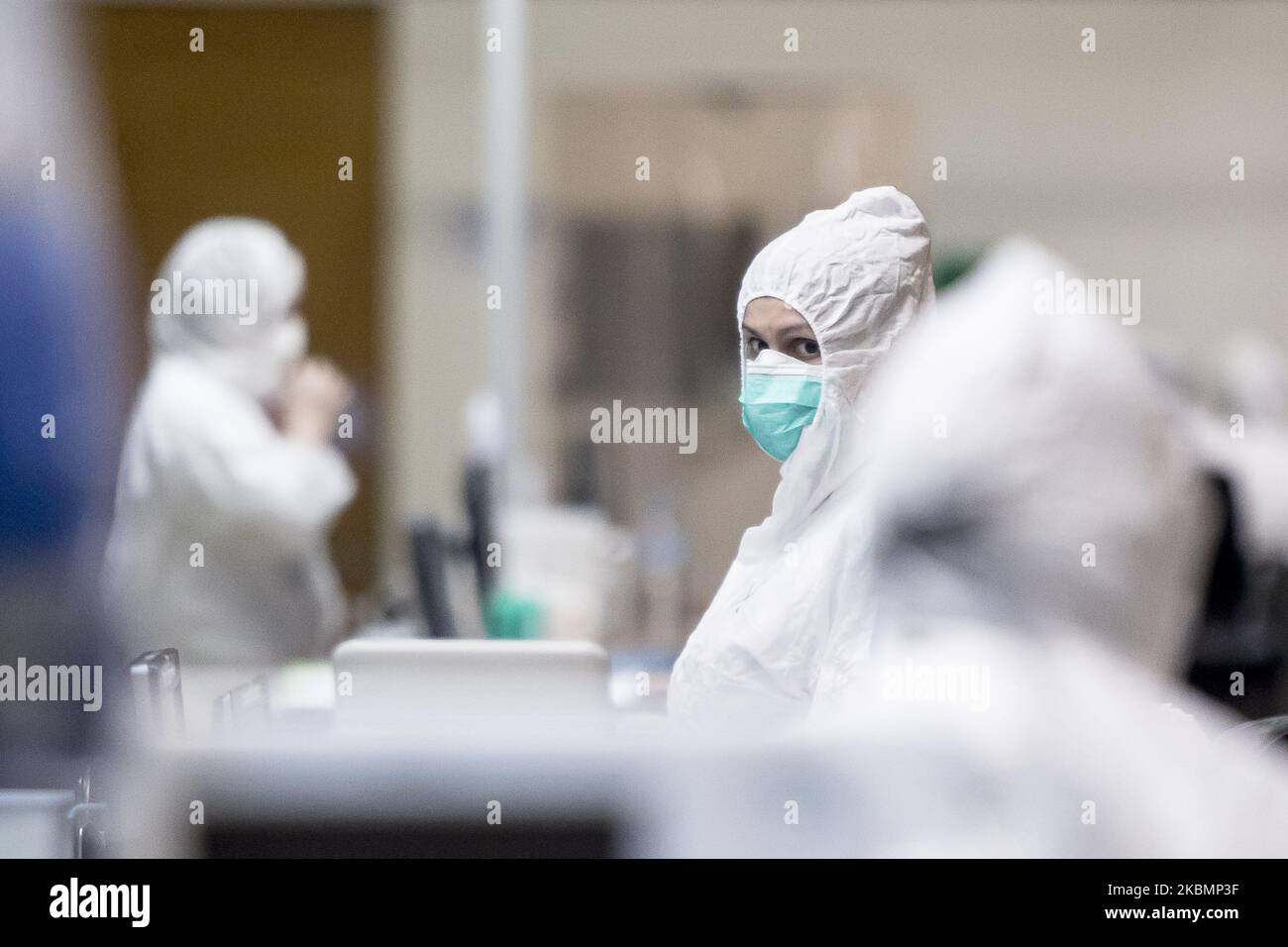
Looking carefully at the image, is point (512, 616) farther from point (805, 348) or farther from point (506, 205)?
point (805, 348)

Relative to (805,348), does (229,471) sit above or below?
below

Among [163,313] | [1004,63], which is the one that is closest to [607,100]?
[1004,63]

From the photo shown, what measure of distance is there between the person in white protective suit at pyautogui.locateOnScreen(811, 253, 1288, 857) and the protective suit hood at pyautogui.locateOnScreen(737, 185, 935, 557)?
1.29ft

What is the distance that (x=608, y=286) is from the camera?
402 centimetres

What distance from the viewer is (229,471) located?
1.88 metres

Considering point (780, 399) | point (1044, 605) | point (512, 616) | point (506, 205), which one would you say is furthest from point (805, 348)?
point (506, 205)

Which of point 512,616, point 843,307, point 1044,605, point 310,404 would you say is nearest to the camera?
point 1044,605

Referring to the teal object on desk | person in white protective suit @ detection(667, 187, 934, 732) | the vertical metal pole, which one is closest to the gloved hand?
the vertical metal pole

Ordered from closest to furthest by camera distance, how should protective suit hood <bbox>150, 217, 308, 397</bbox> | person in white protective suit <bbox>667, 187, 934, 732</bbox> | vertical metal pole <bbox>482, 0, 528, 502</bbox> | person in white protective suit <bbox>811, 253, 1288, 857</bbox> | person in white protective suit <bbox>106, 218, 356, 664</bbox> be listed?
person in white protective suit <bbox>811, 253, 1288, 857</bbox> → person in white protective suit <bbox>667, 187, 934, 732</bbox> → person in white protective suit <bbox>106, 218, 356, 664</bbox> → protective suit hood <bbox>150, 217, 308, 397</bbox> → vertical metal pole <bbox>482, 0, 528, 502</bbox>

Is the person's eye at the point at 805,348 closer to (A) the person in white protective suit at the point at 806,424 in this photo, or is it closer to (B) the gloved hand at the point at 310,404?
(A) the person in white protective suit at the point at 806,424

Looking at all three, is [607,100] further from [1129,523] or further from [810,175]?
[1129,523]

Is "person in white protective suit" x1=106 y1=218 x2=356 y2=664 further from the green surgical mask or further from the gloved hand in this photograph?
the green surgical mask

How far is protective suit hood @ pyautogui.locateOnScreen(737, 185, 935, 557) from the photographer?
3.76ft

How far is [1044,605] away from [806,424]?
468 mm
